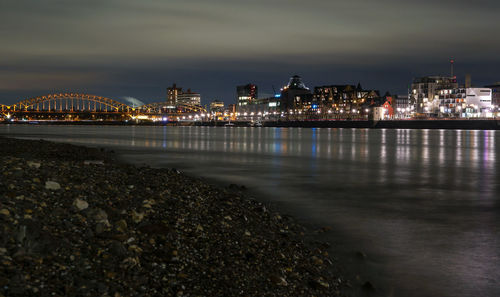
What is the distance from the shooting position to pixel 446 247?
372 inches

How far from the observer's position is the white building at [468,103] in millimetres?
185262

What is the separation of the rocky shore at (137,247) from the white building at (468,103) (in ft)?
641

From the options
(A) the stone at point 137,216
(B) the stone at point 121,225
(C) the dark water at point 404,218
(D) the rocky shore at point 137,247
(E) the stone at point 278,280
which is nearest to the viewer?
(D) the rocky shore at point 137,247

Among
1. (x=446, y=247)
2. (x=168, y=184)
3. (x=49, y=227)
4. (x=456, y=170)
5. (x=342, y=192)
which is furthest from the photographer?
(x=456, y=170)

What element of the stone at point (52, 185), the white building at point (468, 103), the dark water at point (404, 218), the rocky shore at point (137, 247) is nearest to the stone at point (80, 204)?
the rocky shore at point (137, 247)

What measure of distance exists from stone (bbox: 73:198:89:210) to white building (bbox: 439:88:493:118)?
197361 millimetres

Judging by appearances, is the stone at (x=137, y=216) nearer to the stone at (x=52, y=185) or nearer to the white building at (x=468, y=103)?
the stone at (x=52, y=185)

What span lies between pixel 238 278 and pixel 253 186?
1230cm

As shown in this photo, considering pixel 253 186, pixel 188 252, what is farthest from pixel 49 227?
pixel 253 186

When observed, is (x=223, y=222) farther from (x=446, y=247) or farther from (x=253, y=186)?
(x=253, y=186)

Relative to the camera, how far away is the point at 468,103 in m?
A: 188

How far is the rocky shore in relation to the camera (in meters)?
5.66

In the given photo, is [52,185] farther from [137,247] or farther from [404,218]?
[404,218]

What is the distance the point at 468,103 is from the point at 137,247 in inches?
8061
